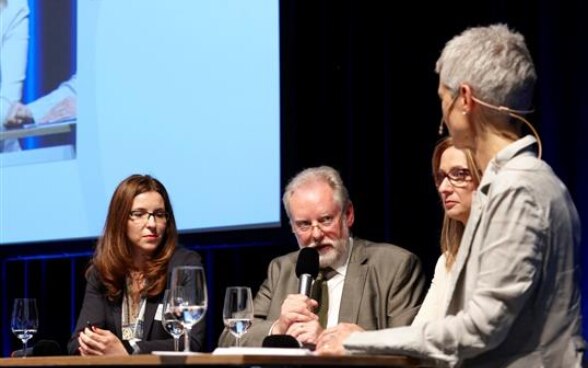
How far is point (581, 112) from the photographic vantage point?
436 cm

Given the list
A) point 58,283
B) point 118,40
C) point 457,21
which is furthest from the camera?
point 58,283

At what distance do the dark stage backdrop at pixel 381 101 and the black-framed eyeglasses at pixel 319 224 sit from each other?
3.21 ft

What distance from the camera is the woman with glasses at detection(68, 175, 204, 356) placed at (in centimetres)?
411

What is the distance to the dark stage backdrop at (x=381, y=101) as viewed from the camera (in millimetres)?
4433

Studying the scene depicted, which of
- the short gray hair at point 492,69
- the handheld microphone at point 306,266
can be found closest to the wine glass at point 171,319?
the handheld microphone at point 306,266

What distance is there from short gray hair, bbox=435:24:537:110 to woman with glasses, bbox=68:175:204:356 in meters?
1.82

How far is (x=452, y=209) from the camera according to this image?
3334 mm

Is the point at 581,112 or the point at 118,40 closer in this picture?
the point at 581,112

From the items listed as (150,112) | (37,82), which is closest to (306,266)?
(150,112)

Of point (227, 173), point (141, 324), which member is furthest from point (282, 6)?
point (141, 324)

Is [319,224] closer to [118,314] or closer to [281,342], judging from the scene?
[118,314]

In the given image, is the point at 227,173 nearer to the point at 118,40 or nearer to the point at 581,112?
the point at 118,40

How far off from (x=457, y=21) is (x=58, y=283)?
8.85 feet

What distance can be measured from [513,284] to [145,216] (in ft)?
7.19
